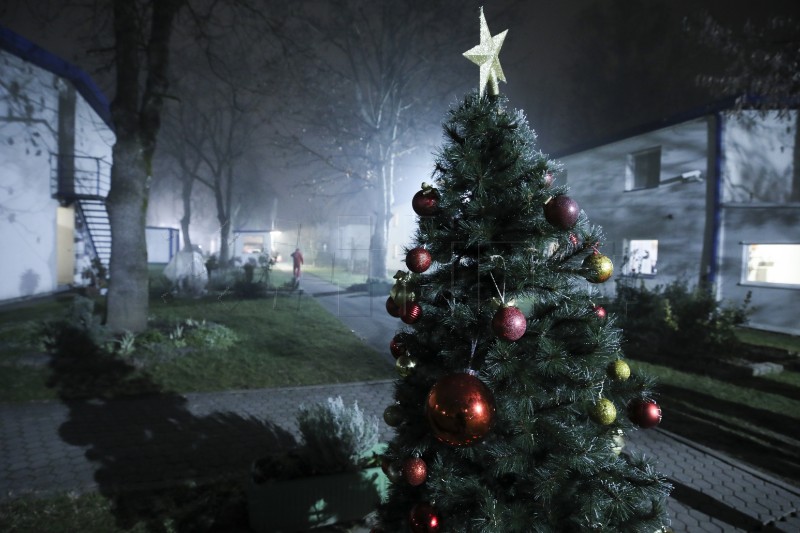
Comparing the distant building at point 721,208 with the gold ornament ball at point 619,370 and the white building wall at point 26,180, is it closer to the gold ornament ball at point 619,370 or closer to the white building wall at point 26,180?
the gold ornament ball at point 619,370

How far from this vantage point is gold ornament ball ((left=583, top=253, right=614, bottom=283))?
222cm

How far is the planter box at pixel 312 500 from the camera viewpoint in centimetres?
336

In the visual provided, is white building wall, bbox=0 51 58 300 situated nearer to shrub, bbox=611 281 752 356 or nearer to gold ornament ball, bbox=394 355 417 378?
gold ornament ball, bbox=394 355 417 378

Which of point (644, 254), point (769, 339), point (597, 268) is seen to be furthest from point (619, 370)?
point (644, 254)

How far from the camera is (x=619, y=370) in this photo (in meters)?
2.30

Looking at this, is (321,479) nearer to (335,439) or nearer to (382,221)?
(335,439)

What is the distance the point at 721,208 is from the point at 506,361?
14.2 m

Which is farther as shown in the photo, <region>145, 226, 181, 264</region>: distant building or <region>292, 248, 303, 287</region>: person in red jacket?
<region>145, 226, 181, 264</region>: distant building

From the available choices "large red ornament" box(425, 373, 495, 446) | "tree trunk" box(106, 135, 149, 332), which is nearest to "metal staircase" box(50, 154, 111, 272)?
"tree trunk" box(106, 135, 149, 332)

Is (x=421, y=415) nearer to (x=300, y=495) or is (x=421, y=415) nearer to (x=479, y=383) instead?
(x=479, y=383)

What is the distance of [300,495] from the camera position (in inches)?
135

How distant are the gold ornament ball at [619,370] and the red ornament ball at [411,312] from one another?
3.44ft

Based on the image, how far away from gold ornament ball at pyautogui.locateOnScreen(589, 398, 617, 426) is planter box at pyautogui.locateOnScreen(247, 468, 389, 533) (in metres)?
1.87

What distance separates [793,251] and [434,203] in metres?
14.4
